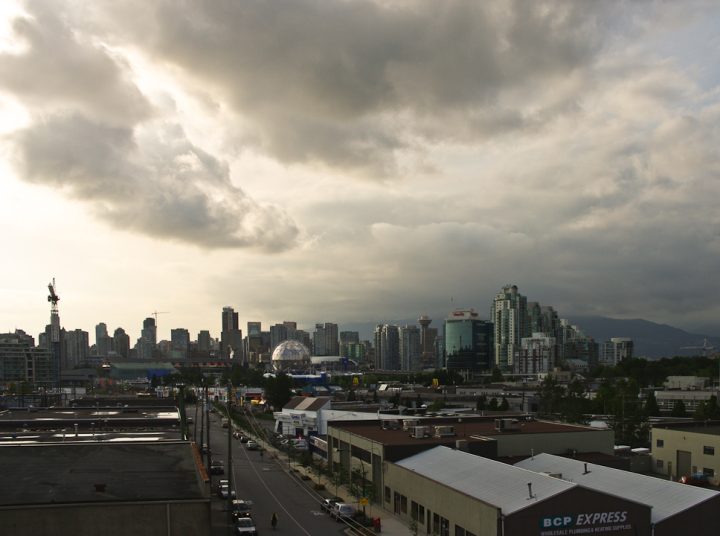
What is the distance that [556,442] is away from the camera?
48.4 meters

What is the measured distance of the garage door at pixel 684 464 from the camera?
179 feet

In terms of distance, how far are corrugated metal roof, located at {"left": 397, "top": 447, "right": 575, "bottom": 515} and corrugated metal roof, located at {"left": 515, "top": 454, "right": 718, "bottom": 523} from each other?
89.6 inches

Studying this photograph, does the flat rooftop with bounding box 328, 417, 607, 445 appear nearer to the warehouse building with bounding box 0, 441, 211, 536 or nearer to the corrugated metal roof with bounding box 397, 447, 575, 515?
the corrugated metal roof with bounding box 397, 447, 575, 515

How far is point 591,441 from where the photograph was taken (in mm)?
49125

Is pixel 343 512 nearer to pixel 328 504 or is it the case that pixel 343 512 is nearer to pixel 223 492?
pixel 328 504

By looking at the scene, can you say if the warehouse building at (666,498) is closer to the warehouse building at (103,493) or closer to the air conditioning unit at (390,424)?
the warehouse building at (103,493)

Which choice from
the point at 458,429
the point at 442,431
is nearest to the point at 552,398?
the point at 458,429

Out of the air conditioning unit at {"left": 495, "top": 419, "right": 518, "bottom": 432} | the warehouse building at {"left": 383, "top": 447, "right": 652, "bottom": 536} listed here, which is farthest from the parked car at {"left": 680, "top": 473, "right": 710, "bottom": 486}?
the warehouse building at {"left": 383, "top": 447, "right": 652, "bottom": 536}

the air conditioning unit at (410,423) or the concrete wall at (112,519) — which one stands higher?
the concrete wall at (112,519)

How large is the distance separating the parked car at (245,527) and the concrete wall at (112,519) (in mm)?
12342

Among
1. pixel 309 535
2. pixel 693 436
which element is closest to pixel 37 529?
pixel 309 535

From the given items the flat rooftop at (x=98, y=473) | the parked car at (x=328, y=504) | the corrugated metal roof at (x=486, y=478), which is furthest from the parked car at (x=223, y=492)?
the corrugated metal roof at (x=486, y=478)

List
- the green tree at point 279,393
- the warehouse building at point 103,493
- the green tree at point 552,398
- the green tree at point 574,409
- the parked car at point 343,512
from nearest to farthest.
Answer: the warehouse building at point 103,493 → the parked car at point 343,512 → the green tree at point 574,409 → the green tree at point 552,398 → the green tree at point 279,393

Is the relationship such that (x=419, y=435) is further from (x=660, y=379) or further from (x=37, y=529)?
(x=660, y=379)
